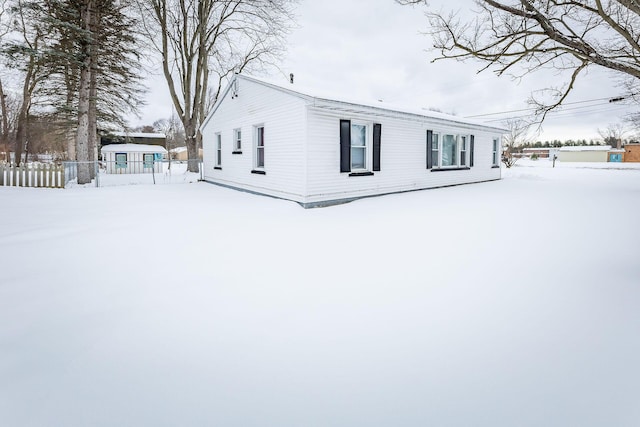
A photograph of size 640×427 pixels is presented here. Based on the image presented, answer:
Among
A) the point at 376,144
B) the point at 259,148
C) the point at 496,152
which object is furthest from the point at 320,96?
the point at 496,152

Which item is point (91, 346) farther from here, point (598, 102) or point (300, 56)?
point (598, 102)

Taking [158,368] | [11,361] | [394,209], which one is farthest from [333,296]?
[394,209]

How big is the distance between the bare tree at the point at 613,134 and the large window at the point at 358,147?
81.3 m

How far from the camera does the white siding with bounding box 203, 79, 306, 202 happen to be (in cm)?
904

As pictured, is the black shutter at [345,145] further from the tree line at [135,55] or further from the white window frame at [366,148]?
the tree line at [135,55]

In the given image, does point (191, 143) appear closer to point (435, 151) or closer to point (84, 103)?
point (84, 103)

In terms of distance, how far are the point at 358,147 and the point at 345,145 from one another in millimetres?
900

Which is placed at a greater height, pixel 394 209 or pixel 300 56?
pixel 300 56

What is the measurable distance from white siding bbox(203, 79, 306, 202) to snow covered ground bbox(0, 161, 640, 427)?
4020 mm

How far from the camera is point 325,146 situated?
→ 902 cm

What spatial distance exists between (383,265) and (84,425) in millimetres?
3234

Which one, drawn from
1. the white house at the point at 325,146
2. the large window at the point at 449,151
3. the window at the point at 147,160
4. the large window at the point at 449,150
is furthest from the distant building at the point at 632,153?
the window at the point at 147,160

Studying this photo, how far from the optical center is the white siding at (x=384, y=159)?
8867mm

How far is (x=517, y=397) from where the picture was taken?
1938mm
